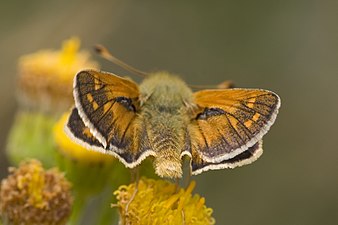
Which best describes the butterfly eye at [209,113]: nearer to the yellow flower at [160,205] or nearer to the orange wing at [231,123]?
the orange wing at [231,123]

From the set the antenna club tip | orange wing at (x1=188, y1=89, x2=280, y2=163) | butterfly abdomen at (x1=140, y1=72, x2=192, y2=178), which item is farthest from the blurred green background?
orange wing at (x1=188, y1=89, x2=280, y2=163)

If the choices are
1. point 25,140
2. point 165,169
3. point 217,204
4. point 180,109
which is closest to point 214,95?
point 180,109

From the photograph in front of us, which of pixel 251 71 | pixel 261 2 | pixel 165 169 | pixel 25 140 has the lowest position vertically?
pixel 165 169

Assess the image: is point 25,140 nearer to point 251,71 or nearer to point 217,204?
point 217,204

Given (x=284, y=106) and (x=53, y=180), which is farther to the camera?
(x=284, y=106)

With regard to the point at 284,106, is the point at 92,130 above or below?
below

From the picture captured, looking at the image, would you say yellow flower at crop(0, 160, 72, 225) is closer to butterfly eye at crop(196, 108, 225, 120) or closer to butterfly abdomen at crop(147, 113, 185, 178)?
butterfly abdomen at crop(147, 113, 185, 178)

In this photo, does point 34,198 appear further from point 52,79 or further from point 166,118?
point 52,79

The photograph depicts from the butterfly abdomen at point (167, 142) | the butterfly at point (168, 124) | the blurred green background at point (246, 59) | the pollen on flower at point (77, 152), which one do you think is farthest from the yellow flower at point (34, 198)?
the blurred green background at point (246, 59)

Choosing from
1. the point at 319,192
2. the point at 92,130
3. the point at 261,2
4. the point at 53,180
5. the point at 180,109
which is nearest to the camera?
the point at 92,130
